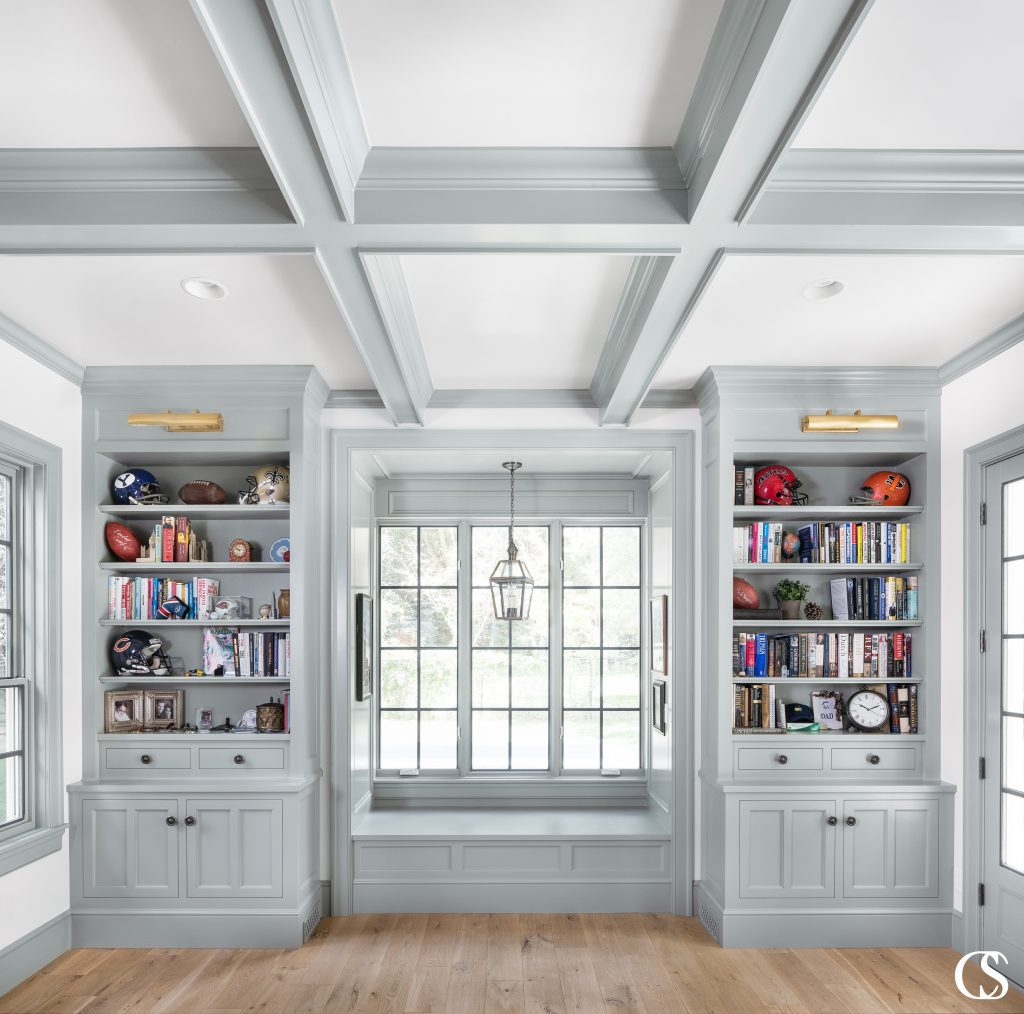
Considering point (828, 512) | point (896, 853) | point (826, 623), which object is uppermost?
point (828, 512)

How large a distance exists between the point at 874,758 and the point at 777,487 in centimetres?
140

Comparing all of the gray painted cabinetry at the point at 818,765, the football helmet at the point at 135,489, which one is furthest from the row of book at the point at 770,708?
the football helmet at the point at 135,489

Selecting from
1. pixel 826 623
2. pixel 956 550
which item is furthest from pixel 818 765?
pixel 956 550

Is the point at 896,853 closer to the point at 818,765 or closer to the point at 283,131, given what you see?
the point at 818,765

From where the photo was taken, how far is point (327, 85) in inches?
76.7

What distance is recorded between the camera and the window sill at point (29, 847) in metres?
3.76

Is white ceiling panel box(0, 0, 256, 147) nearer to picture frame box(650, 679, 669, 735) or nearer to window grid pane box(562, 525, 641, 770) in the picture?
picture frame box(650, 679, 669, 735)

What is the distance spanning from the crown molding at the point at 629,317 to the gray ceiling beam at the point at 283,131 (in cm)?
90

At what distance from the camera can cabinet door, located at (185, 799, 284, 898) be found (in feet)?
14.3

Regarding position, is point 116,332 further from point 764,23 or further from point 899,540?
point 899,540

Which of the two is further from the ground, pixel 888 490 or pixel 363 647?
pixel 888 490

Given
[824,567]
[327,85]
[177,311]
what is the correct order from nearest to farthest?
[327,85]
[177,311]
[824,567]

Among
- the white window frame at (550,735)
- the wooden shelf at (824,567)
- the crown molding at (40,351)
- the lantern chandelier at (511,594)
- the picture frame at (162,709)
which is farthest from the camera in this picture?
the white window frame at (550,735)

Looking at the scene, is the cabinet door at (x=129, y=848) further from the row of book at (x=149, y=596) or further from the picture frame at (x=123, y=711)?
the row of book at (x=149, y=596)
